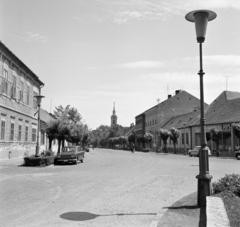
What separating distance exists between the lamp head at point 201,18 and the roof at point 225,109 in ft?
125

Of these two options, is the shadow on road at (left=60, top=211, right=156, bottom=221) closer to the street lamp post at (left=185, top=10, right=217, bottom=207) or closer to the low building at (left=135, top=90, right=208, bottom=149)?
the street lamp post at (left=185, top=10, right=217, bottom=207)

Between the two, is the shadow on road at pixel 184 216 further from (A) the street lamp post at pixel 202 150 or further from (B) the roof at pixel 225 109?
(B) the roof at pixel 225 109

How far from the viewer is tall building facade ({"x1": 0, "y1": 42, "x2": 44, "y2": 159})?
2577 cm

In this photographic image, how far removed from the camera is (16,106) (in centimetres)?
2936

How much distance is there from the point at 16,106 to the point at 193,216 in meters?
26.1

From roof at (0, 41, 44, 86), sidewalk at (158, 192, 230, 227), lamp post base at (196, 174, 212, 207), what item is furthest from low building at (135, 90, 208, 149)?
sidewalk at (158, 192, 230, 227)

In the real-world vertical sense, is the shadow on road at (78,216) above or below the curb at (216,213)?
below

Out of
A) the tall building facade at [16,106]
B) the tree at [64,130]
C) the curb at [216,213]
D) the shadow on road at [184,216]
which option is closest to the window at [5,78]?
the tall building facade at [16,106]

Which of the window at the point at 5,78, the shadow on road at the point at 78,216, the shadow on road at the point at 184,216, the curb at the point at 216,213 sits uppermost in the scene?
the window at the point at 5,78

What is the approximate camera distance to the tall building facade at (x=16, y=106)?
2577 centimetres

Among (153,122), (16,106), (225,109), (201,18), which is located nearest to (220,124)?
(225,109)

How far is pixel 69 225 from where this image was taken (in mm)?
5918

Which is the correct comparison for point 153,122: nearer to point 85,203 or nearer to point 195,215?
point 85,203

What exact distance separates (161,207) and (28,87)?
28.9 metres
